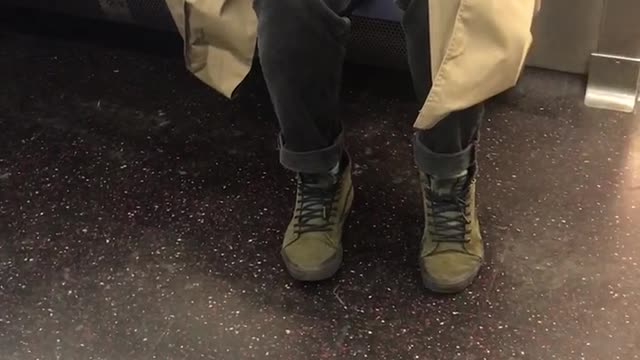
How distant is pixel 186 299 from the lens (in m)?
1.25

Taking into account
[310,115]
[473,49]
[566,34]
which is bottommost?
[566,34]

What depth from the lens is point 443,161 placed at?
3.84 feet

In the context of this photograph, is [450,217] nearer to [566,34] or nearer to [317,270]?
[317,270]

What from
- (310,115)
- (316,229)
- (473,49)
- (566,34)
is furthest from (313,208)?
(566,34)

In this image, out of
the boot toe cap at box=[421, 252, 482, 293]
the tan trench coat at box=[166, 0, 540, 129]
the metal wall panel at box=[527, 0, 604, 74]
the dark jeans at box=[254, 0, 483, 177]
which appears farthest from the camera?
the metal wall panel at box=[527, 0, 604, 74]

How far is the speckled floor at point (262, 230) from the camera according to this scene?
1.18 metres

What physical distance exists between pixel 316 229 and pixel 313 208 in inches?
1.2

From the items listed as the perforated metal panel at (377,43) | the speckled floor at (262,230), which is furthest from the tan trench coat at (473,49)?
the perforated metal panel at (377,43)

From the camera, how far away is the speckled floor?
46.5 inches

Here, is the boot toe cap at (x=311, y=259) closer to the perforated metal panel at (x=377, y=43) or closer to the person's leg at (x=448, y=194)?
the person's leg at (x=448, y=194)

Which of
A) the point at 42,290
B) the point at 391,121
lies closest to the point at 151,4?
the point at 391,121

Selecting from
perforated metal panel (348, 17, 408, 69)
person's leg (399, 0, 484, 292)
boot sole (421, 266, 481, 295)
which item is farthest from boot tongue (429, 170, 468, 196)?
perforated metal panel (348, 17, 408, 69)

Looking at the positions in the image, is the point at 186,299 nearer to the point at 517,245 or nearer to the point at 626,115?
the point at 517,245

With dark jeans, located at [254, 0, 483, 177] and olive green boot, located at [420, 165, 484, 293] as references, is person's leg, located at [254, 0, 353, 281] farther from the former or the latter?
olive green boot, located at [420, 165, 484, 293]
